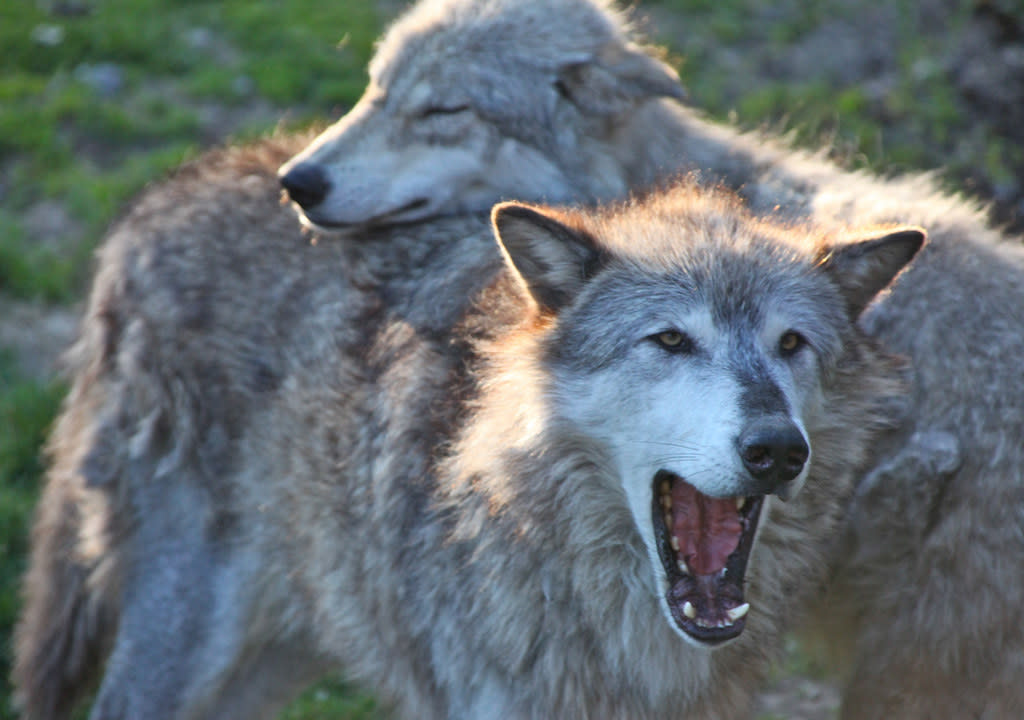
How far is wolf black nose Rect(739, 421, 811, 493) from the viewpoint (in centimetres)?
274

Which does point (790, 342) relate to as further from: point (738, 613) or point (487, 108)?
point (487, 108)

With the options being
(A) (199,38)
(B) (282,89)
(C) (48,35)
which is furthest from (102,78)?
(B) (282,89)

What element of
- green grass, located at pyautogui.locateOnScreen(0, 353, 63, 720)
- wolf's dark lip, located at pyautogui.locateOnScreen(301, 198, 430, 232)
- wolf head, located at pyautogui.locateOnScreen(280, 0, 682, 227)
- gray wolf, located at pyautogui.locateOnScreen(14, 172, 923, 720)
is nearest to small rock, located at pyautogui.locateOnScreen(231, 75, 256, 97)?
green grass, located at pyautogui.locateOnScreen(0, 353, 63, 720)

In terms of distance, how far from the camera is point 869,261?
322cm

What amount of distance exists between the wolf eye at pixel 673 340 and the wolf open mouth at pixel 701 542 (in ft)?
1.04

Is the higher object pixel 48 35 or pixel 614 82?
pixel 614 82

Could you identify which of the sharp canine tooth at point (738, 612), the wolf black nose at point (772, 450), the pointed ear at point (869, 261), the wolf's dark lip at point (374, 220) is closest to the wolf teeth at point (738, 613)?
the sharp canine tooth at point (738, 612)

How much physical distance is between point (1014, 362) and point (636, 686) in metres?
1.43

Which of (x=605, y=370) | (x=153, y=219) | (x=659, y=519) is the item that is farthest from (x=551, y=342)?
(x=153, y=219)

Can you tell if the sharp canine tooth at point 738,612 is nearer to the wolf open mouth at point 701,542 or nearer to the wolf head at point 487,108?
the wolf open mouth at point 701,542

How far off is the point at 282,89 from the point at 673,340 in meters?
5.56

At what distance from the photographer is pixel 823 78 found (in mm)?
8172

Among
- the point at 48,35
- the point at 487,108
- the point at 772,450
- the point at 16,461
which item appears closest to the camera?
the point at 772,450

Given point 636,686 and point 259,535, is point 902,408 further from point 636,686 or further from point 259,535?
point 259,535
